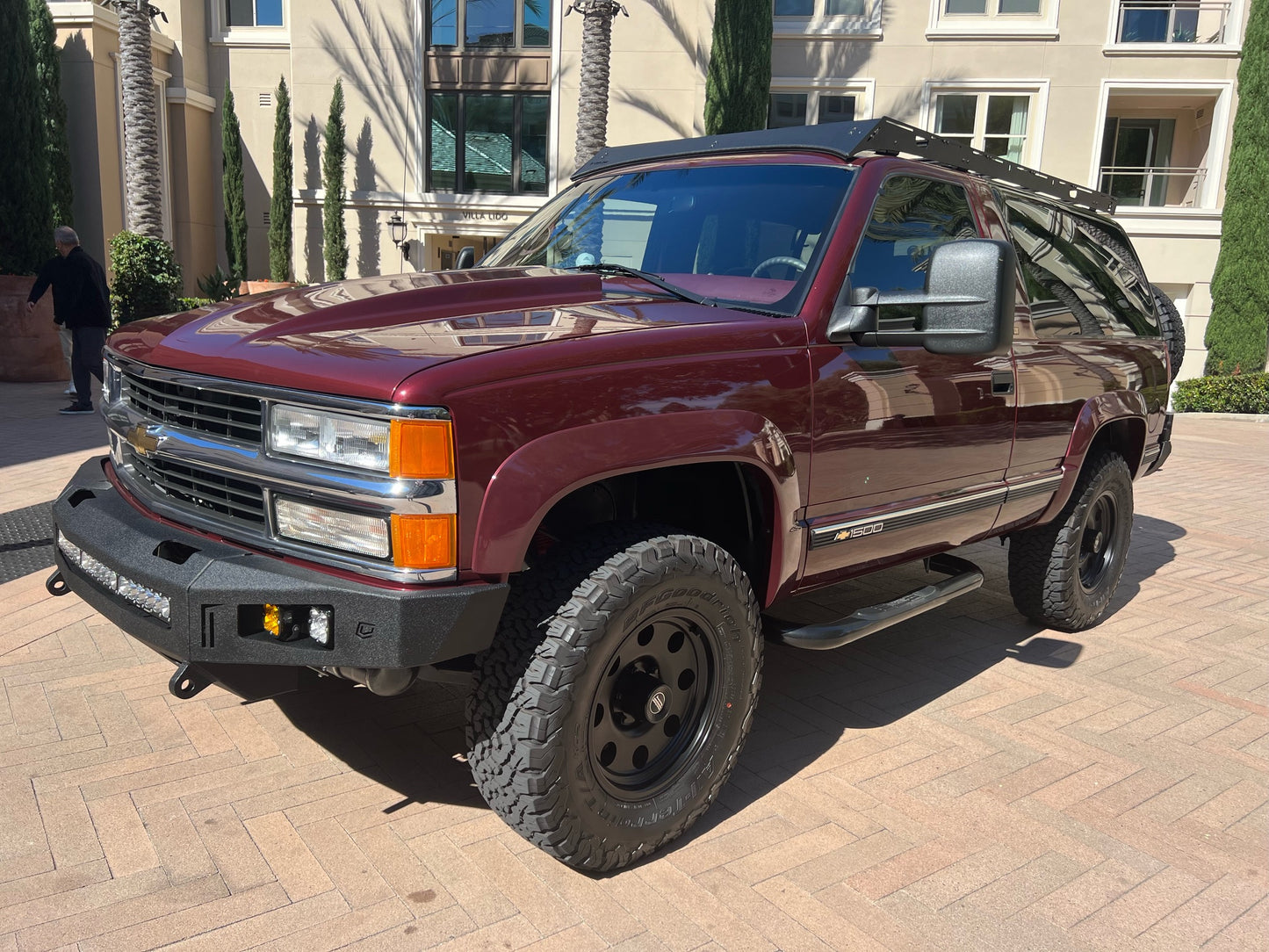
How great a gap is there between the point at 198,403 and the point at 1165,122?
23333 mm

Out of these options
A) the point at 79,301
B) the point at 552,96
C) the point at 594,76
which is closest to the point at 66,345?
the point at 79,301

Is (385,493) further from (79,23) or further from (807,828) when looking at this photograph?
(79,23)

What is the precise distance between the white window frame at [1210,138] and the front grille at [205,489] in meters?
19.6

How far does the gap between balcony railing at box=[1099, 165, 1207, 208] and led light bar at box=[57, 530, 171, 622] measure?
69.5 ft

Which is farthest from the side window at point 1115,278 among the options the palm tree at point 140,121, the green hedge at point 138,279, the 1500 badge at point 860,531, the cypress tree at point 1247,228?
the cypress tree at point 1247,228

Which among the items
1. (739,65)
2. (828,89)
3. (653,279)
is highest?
(739,65)

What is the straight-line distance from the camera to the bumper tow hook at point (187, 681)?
2.52m

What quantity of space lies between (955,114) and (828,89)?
259 cm

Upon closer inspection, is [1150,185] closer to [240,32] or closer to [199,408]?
[240,32]

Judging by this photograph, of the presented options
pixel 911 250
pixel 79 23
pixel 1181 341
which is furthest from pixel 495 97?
pixel 911 250

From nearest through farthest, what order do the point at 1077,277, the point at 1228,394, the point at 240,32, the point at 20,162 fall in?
the point at 1077,277, the point at 20,162, the point at 1228,394, the point at 240,32

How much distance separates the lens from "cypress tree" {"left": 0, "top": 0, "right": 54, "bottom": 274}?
13.2 m

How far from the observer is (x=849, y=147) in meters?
3.34

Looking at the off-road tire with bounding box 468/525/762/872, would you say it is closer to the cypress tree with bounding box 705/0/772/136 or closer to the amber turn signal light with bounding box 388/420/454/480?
the amber turn signal light with bounding box 388/420/454/480
